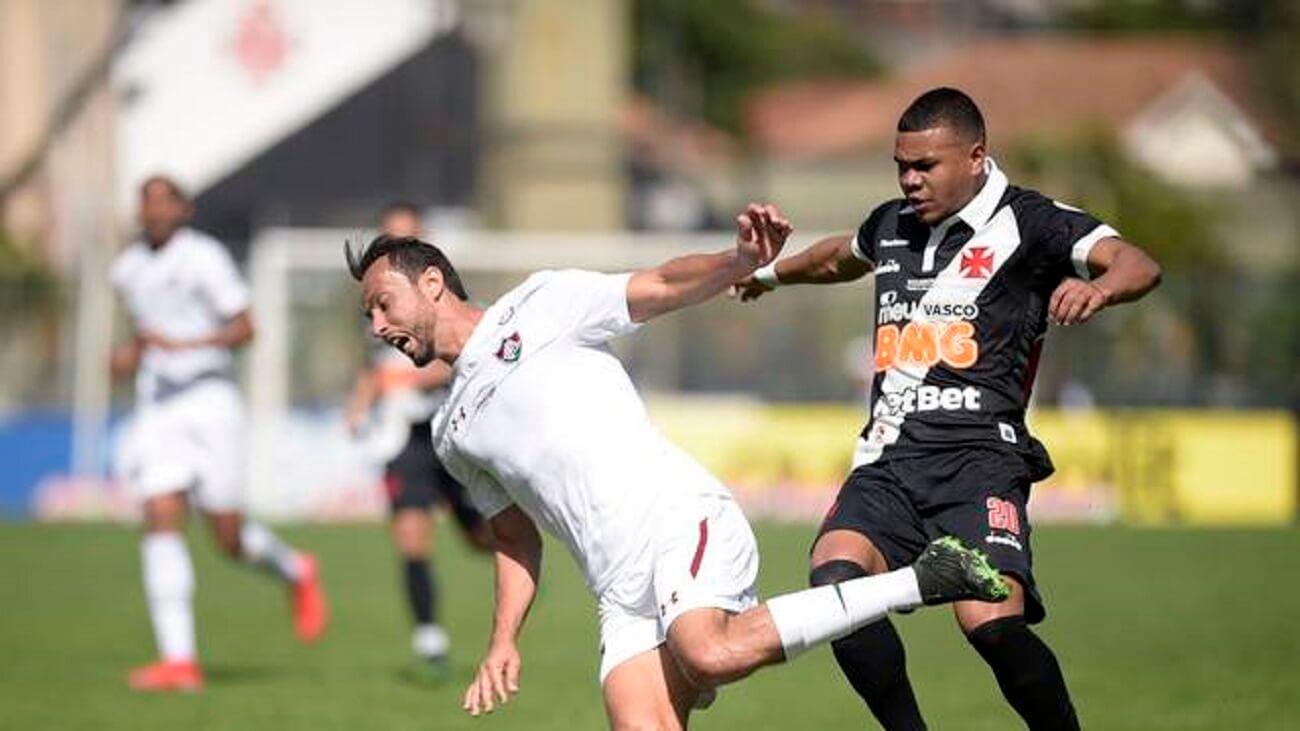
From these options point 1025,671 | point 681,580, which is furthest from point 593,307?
point 1025,671

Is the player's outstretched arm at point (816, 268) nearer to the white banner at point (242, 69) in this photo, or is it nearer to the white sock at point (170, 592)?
the white sock at point (170, 592)

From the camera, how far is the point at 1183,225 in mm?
→ 47531

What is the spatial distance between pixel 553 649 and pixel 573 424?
23.9ft

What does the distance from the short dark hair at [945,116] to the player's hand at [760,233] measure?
0.90 metres

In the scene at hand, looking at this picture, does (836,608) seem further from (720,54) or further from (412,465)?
(720,54)

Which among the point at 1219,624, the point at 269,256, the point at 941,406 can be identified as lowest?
the point at 1219,624

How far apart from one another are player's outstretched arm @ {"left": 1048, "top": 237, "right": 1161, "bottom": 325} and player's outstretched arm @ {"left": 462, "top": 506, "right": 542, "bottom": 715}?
1.79 metres

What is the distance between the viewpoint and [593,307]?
764cm

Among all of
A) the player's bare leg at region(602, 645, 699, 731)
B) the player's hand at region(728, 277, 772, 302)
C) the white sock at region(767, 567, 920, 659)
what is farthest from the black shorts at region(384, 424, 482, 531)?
the white sock at region(767, 567, 920, 659)

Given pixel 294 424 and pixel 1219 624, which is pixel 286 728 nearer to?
pixel 1219 624

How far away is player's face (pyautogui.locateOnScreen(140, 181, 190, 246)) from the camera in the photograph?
13.1m

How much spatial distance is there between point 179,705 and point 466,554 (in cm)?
1161

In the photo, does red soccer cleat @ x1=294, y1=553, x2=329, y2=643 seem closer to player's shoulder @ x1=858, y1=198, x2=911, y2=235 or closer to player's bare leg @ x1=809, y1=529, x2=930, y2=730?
player's shoulder @ x1=858, y1=198, x2=911, y2=235

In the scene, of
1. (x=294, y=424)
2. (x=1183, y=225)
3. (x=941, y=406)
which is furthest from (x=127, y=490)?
(x=1183, y=225)
